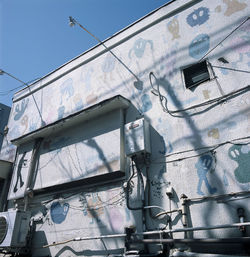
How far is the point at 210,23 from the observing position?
487 cm

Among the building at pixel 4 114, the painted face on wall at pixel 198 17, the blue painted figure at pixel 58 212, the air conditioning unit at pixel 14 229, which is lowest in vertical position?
the air conditioning unit at pixel 14 229

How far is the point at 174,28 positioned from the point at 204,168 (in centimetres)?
348

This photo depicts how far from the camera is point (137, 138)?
4438 mm

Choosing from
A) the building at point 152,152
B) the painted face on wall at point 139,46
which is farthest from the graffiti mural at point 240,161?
the painted face on wall at point 139,46

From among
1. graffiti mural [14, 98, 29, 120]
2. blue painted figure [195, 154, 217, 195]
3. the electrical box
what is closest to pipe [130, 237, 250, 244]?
blue painted figure [195, 154, 217, 195]

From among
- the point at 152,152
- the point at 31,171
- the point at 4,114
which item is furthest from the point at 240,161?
the point at 4,114

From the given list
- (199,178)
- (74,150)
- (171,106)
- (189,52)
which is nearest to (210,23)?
(189,52)

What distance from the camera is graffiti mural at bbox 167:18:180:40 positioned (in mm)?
5297

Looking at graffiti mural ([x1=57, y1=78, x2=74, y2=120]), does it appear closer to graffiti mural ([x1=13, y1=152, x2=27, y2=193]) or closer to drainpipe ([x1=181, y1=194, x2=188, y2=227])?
graffiti mural ([x1=13, y1=152, x2=27, y2=193])

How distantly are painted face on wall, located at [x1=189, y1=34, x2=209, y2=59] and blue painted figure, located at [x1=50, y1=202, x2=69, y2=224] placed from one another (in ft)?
14.5

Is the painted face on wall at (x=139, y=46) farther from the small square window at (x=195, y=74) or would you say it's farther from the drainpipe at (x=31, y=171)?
the drainpipe at (x=31, y=171)

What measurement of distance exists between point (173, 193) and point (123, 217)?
1092 mm

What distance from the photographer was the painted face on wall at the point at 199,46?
4727 mm

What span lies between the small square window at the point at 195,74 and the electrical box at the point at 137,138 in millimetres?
1263
